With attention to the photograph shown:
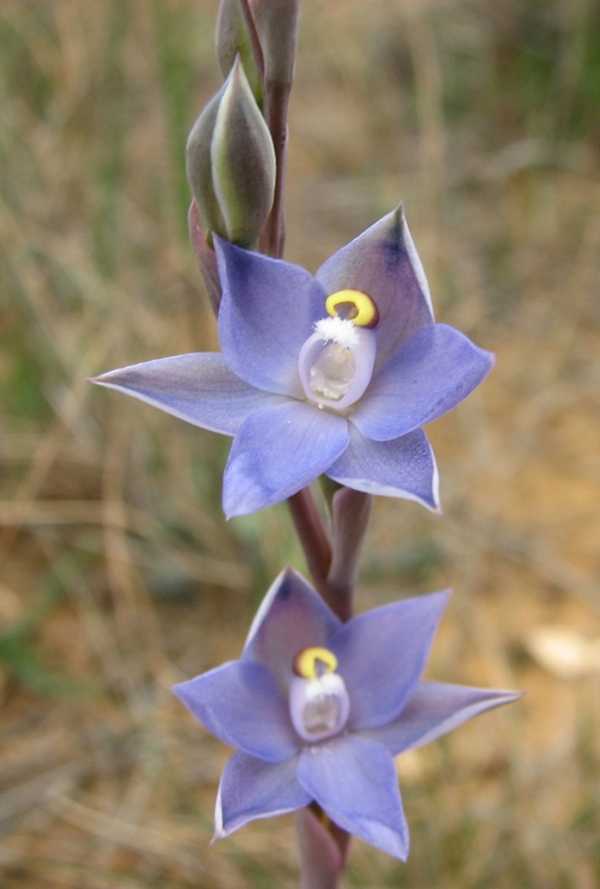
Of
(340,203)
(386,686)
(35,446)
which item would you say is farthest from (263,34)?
(340,203)

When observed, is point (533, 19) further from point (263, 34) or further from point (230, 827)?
point (230, 827)

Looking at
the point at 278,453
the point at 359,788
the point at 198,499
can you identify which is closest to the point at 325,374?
the point at 278,453


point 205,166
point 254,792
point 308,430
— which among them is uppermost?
point 205,166

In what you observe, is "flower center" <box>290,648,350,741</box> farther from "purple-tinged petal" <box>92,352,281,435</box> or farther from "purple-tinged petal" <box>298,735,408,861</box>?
"purple-tinged petal" <box>92,352,281,435</box>

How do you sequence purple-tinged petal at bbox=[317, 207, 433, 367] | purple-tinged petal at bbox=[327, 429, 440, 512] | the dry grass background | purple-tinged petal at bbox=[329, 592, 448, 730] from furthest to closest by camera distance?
the dry grass background < purple-tinged petal at bbox=[329, 592, 448, 730] < purple-tinged petal at bbox=[317, 207, 433, 367] < purple-tinged petal at bbox=[327, 429, 440, 512]

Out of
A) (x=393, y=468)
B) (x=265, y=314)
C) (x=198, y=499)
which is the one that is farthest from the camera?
(x=198, y=499)

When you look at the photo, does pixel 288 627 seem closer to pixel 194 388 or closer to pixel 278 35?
pixel 194 388

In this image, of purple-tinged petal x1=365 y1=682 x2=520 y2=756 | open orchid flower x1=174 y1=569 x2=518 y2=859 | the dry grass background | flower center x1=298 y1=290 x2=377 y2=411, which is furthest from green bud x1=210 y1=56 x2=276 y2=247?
the dry grass background

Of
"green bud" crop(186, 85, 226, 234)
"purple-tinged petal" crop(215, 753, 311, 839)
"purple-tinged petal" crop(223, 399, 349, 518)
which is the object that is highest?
"green bud" crop(186, 85, 226, 234)
